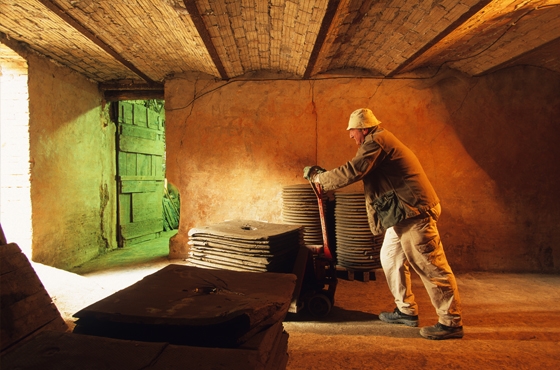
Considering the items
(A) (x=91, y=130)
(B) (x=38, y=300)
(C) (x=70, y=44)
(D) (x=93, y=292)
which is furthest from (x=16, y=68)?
(B) (x=38, y=300)

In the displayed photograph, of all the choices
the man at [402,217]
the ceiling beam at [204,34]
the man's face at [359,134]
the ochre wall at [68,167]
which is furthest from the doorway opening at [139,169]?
the man's face at [359,134]

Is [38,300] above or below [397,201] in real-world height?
below

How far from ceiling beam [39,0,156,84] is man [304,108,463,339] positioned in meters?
3.01

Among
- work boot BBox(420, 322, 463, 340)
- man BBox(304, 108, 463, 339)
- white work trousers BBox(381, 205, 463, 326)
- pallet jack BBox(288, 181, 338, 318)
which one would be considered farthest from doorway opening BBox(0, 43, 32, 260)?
work boot BBox(420, 322, 463, 340)

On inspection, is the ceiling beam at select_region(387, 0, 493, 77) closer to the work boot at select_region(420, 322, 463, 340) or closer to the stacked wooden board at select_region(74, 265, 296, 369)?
the work boot at select_region(420, 322, 463, 340)

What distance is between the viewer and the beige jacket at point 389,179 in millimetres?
2797

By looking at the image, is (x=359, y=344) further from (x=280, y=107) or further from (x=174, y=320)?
(x=280, y=107)

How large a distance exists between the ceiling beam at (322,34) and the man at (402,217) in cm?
101

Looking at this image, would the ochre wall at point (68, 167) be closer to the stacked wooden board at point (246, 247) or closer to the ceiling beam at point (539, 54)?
the stacked wooden board at point (246, 247)

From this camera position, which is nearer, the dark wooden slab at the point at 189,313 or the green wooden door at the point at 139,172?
the dark wooden slab at the point at 189,313

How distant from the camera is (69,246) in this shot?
200 inches

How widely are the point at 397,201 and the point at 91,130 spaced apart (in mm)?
5182

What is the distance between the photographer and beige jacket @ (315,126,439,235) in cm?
280

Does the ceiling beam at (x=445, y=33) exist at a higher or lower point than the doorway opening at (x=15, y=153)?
higher
